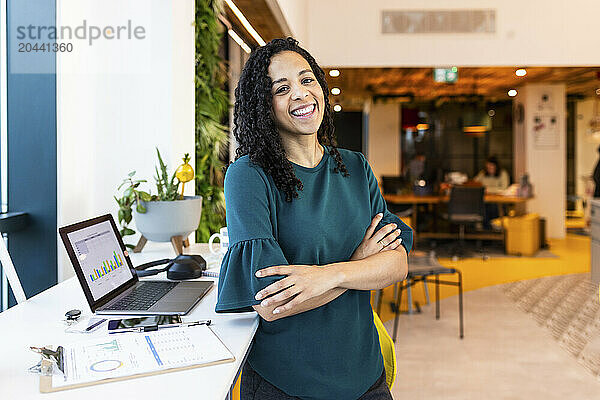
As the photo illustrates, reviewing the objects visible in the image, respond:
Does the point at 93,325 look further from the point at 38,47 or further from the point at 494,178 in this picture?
the point at 494,178

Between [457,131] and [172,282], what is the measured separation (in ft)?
37.6

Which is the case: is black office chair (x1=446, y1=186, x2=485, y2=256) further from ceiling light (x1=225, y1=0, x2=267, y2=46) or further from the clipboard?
the clipboard

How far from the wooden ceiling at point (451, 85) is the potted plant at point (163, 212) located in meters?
3.28

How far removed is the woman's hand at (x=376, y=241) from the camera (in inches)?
63.1

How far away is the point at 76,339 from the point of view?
4.52 feet

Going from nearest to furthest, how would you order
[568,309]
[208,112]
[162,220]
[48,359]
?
[48,359]
[162,220]
[208,112]
[568,309]

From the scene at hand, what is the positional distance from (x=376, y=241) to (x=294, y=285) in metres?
0.33

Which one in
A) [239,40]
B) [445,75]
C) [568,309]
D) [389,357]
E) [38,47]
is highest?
[445,75]

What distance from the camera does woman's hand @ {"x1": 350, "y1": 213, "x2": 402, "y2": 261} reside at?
5.26 feet

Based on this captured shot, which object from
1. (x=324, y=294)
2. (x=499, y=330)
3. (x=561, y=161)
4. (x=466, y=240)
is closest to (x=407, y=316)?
(x=499, y=330)

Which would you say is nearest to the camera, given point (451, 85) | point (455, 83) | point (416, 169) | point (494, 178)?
point (455, 83)

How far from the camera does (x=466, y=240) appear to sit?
32.2 feet

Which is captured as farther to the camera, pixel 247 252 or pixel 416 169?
pixel 416 169

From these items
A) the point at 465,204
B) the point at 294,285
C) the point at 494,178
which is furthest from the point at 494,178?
the point at 294,285
